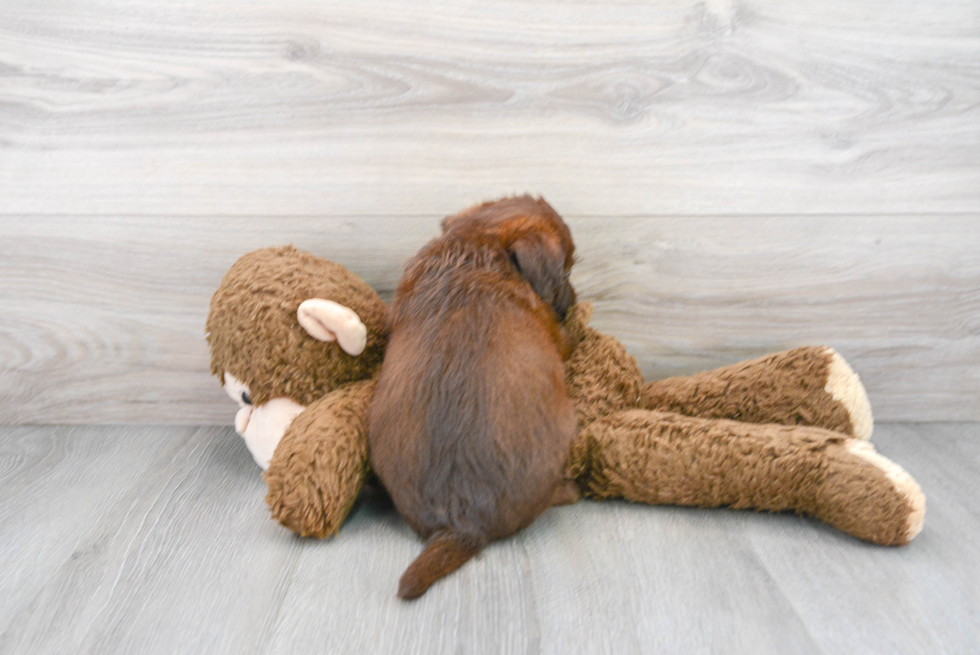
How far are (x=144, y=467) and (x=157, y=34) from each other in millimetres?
724

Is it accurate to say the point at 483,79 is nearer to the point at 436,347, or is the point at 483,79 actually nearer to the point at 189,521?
the point at 436,347

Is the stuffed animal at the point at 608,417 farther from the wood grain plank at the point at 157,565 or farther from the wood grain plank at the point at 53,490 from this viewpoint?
the wood grain plank at the point at 53,490

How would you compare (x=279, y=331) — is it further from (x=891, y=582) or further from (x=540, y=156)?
(x=891, y=582)

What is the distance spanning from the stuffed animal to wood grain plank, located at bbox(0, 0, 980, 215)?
0.21 m

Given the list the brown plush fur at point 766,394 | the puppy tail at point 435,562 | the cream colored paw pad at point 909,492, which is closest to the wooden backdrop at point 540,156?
the brown plush fur at point 766,394

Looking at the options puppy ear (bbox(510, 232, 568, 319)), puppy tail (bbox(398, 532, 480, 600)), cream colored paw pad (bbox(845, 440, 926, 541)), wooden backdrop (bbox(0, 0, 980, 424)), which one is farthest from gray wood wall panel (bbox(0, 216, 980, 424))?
puppy tail (bbox(398, 532, 480, 600))

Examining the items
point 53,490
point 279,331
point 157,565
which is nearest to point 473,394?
point 279,331

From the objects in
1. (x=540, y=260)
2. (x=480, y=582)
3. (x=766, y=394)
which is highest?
(x=540, y=260)

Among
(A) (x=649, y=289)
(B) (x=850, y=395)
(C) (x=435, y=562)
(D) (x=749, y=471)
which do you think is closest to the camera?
(C) (x=435, y=562)

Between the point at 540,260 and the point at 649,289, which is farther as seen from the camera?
the point at 649,289

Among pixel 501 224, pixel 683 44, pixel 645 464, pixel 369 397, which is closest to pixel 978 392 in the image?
pixel 645 464

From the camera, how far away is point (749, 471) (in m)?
1.00

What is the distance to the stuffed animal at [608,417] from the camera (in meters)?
0.95

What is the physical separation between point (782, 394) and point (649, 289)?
28 cm
